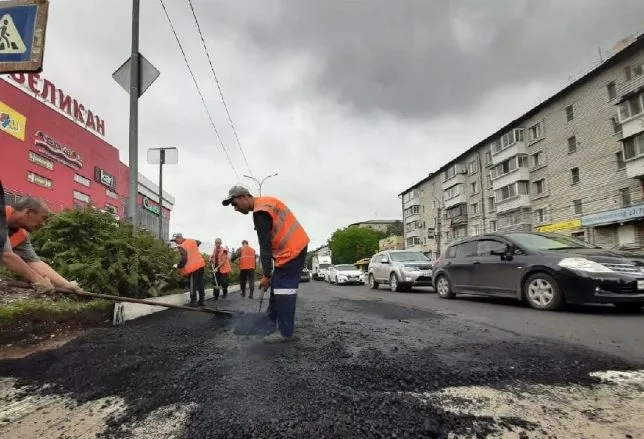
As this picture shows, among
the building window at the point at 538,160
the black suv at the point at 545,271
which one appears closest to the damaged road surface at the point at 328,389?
the black suv at the point at 545,271

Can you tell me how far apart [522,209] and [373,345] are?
37.0 metres

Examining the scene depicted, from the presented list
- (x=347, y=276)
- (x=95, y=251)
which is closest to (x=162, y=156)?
(x=95, y=251)

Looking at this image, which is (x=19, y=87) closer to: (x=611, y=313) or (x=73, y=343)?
(x=73, y=343)

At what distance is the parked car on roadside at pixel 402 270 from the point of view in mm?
13586

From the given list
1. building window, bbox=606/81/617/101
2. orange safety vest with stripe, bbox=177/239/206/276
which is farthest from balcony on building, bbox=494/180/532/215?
orange safety vest with stripe, bbox=177/239/206/276

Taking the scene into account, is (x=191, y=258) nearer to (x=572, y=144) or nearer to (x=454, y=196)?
(x=572, y=144)

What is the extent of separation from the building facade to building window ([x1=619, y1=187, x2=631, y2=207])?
28671mm

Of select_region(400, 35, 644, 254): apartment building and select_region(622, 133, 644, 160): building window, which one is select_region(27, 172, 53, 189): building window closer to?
select_region(400, 35, 644, 254): apartment building

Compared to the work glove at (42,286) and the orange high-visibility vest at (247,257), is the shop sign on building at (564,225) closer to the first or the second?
the orange high-visibility vest at (247,257)

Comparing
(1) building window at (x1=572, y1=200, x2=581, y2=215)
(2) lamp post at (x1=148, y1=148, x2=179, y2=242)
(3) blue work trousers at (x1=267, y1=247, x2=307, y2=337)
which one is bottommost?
(3) blue work trousers at (x1=267, y1=247, x2=307, y2=337)

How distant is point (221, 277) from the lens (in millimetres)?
11734

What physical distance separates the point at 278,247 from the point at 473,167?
151 feet

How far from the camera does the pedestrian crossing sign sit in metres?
3.47

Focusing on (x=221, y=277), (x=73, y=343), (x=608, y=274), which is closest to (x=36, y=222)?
(x=73, y=343)
